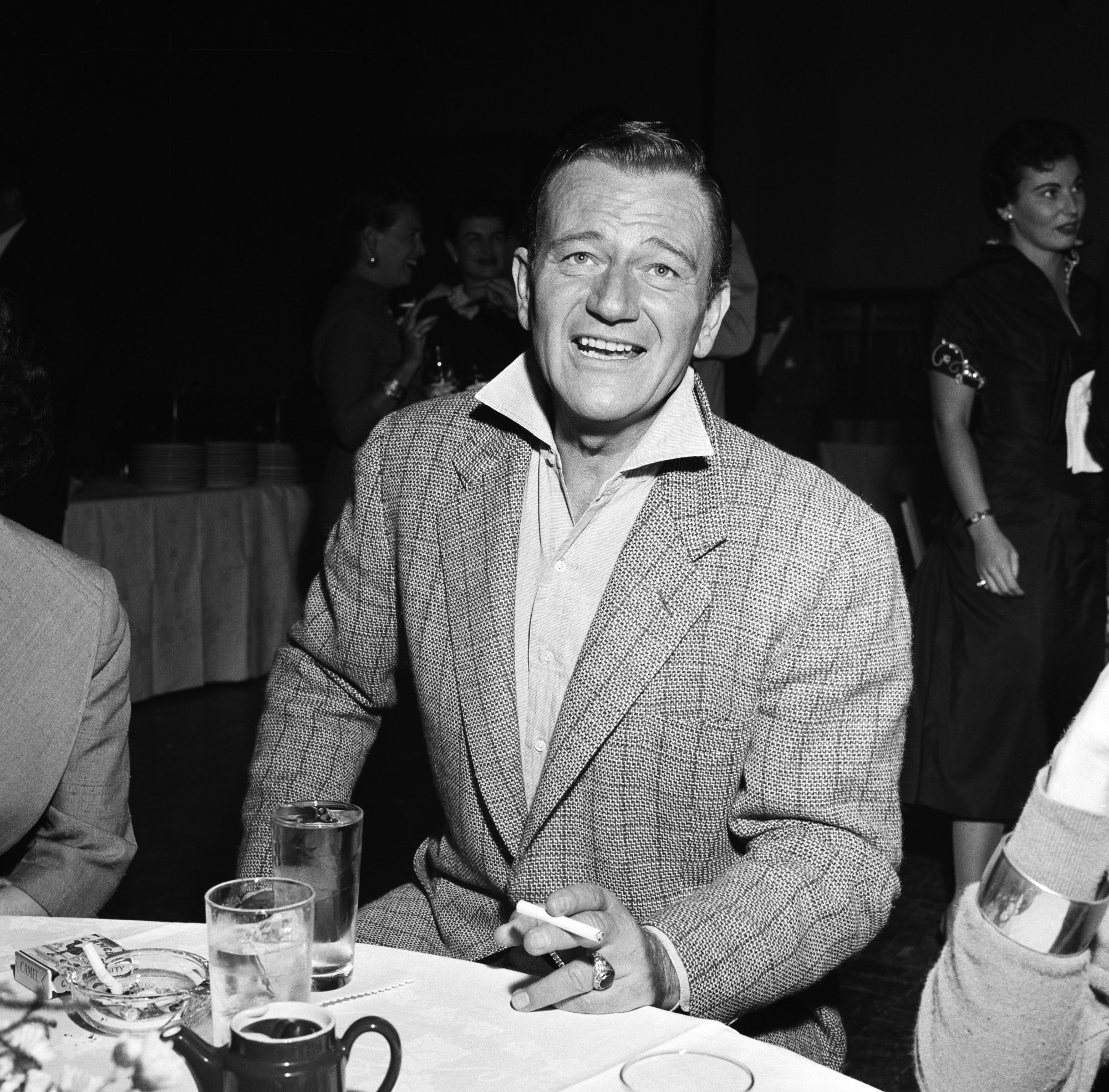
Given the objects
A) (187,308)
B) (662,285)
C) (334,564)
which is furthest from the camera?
(187,308)

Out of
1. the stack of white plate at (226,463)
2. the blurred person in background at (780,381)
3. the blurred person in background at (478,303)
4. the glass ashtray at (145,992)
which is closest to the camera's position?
the glass ashtray at (145,992)

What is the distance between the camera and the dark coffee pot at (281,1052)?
779 millimetres

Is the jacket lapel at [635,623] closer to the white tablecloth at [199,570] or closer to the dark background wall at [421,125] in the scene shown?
the dark background wall at [421,125]

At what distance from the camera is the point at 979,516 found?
307 centimetres

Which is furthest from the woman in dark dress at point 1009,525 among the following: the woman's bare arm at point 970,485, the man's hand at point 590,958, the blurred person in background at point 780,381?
the blurred person in background at point 780,381

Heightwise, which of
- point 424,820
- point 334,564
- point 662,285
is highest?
point 662,285

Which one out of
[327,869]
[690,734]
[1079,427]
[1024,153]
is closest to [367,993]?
[327,869]

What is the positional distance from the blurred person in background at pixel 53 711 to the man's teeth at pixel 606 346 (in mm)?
631

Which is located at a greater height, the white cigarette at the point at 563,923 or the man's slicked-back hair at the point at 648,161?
the man's slicked-back hair at the point at 648,161

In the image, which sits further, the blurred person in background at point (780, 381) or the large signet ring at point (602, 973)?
the blurred person in background at point (780, 381)

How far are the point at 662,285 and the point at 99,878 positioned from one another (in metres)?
0.96

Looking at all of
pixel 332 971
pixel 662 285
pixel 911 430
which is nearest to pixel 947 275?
pixel 911 430

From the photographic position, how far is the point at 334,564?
1757mm

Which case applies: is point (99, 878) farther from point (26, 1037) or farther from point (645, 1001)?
point (645, 1001)
